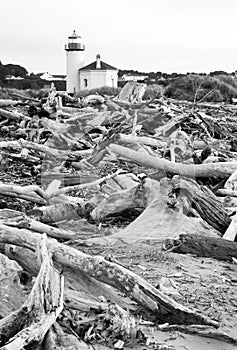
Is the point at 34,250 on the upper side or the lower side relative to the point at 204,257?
upper

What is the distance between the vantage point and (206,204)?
5.49 m

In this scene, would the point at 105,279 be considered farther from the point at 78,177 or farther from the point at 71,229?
the point at 78,177

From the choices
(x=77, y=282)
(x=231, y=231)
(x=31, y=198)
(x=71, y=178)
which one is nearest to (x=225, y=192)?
(x=231, y=231)

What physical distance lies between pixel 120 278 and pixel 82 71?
37944 mm

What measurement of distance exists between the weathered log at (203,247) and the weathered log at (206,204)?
0.67 m

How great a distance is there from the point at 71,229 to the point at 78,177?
5.62 feet

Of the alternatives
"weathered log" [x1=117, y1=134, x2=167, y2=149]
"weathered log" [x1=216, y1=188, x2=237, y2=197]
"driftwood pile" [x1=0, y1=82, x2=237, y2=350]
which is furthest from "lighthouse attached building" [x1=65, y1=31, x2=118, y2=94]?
"weathered log" [x1=216, y1=188, x2=237, y2=197]

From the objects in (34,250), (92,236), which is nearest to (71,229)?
(92,236)

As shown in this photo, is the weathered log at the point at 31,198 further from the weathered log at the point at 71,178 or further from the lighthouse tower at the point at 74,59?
the lighthouse tower at the point at 74,59

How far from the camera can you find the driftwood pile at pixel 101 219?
2889mm

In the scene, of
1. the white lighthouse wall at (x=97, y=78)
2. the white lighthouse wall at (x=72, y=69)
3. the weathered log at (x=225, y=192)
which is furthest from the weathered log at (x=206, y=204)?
the white lighthouse wall at (x=72, y=69)

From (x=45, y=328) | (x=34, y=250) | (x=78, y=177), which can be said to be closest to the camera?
(x=45, y=328)

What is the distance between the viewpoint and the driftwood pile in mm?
2889

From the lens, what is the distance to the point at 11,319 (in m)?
2.69
